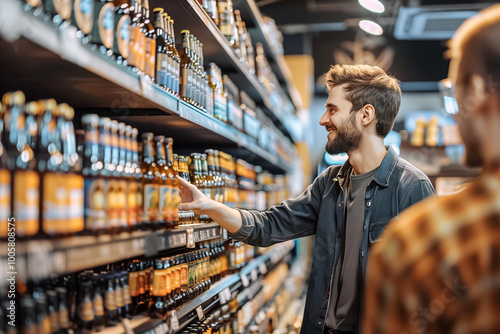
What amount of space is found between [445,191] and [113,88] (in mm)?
4751

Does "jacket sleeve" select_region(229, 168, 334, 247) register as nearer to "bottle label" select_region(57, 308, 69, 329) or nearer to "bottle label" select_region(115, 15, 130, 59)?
"bottle label" select_region(115, 15, 130, 59)

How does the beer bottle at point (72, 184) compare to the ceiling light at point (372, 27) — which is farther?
the ceiling light at point (372, 27)

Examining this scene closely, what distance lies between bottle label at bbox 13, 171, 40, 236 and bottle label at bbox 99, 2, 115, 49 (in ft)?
1.80

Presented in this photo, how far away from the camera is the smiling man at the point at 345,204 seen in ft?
7.18

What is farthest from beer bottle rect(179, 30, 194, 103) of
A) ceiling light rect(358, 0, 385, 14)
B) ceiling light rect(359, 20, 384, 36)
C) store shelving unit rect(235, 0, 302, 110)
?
ceiling light rect(359, 20, 384, 36)

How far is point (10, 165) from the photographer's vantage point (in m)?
1.16

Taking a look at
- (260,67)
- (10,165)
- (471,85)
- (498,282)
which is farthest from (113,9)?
(260,67)

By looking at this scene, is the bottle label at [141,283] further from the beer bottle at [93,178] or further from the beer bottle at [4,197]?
the beer bottle at [4,197]

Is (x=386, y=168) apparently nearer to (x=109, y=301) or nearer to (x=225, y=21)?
(x=109, y=301)

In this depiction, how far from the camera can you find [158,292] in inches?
75.2

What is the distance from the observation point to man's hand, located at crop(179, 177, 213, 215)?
2168 mm

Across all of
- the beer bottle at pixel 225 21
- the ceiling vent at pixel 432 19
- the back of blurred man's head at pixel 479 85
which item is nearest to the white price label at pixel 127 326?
the back of blurred man's head at pixel 479 85

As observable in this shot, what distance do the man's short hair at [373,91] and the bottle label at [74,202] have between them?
60.3 inches

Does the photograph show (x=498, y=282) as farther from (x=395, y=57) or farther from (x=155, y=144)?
(x=395, y=57)
